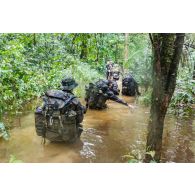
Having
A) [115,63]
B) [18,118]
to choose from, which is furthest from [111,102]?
[18,118]

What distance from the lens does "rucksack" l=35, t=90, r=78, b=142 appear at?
4.31m

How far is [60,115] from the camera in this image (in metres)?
4.32

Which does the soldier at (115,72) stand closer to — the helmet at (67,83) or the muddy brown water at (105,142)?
the muddy brown water at (105,142)

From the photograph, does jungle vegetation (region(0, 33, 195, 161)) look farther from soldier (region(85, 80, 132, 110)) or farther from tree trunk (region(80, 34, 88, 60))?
soldier (region(85, 80, 132, 110))

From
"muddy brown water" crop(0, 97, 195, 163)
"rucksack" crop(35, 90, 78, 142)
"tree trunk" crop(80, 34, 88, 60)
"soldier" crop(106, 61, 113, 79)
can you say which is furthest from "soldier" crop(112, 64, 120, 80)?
"rucksack" crop(35, 90, 78, 142)

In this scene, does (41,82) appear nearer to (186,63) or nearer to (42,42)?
(42,42)

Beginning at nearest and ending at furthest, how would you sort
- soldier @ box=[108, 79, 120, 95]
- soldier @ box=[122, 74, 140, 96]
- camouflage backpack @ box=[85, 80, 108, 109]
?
soldier @ box=[122, 74, 140, 96], camouflage backpack @ box=[85, 80, 108, 109], soldier @ box=[108, 79, 120, 95]

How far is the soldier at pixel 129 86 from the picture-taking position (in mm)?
5992

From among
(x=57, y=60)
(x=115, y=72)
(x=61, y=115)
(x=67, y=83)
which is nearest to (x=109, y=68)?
(x=115, y=72)

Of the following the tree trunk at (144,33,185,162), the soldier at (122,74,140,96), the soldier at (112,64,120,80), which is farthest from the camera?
the soldier at (122,74,140,96)

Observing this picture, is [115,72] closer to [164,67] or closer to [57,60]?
[57,60]

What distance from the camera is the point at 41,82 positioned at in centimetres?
504
